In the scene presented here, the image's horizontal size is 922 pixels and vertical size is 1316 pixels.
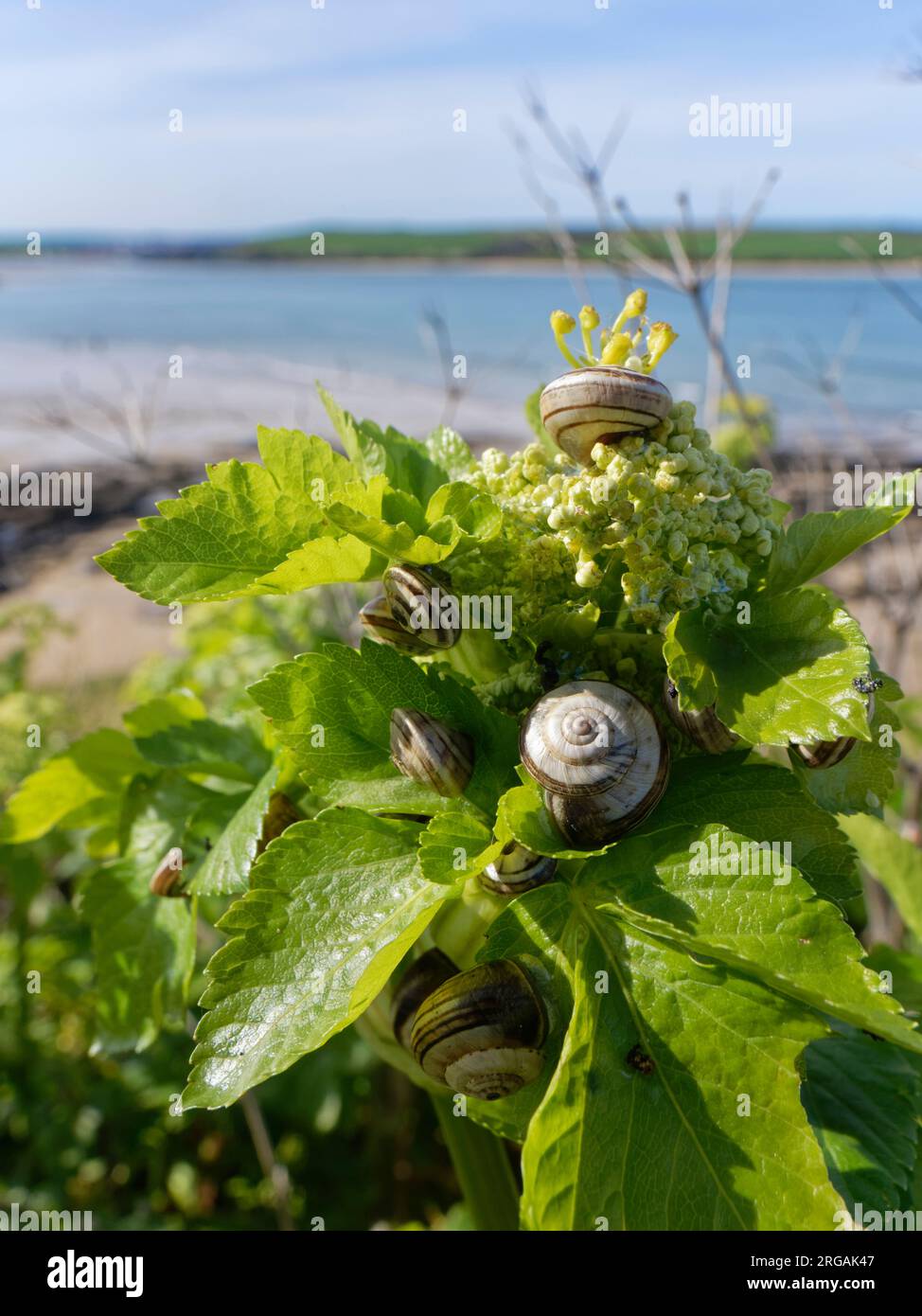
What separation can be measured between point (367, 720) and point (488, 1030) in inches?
12.7

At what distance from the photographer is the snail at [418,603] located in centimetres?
96

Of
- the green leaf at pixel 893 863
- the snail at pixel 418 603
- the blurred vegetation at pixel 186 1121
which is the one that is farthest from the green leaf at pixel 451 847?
the blurred vegetation at pixel 186 1121

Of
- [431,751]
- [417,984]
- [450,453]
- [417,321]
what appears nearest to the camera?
[431,751]

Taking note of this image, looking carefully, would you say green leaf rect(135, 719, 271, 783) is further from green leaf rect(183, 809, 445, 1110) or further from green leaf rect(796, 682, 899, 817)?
green leaf rect(796, 682, 899, 817)

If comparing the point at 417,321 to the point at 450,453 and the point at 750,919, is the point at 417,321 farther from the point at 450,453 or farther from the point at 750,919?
the point at 750,919

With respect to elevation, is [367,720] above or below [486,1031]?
above

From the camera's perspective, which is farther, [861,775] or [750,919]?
[861,775]

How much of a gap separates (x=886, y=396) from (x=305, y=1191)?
13.1 m

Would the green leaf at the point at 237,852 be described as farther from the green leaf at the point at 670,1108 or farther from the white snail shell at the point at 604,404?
the white snail shell at the point at 604,404

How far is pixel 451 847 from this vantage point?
93cm

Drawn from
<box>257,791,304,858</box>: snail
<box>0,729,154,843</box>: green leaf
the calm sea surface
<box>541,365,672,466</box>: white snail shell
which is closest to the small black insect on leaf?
<box>257,791,304,858</box>: snail

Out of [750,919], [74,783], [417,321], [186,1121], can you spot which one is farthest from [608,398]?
[417,321]

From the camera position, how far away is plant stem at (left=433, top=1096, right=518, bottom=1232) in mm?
1278
